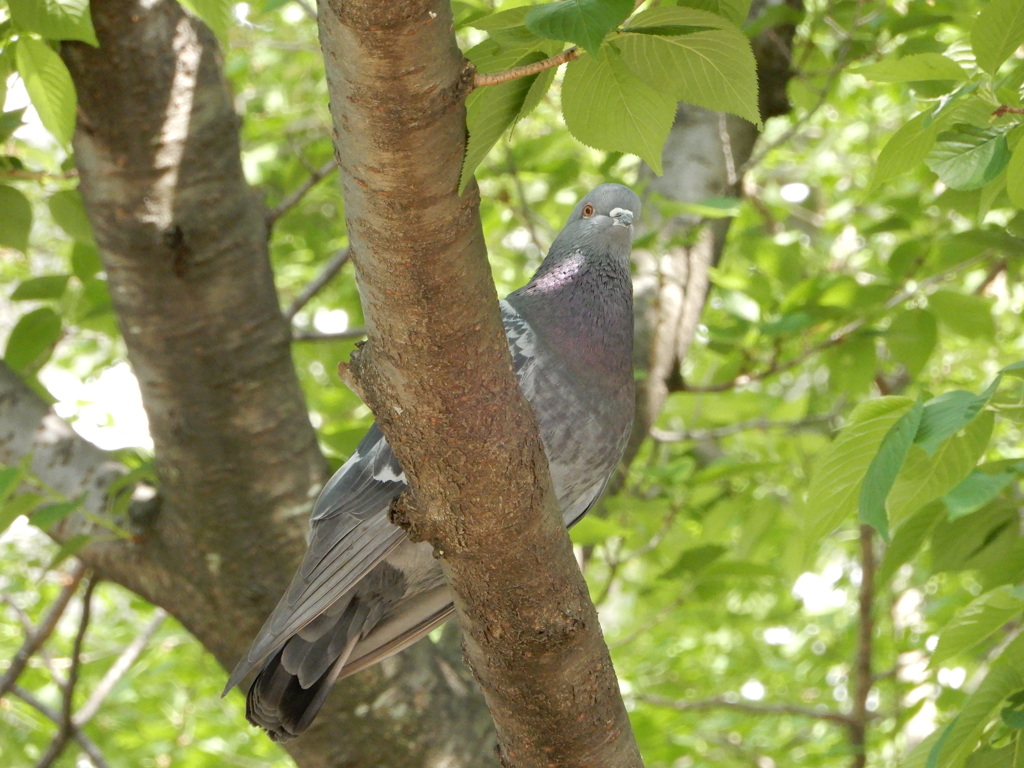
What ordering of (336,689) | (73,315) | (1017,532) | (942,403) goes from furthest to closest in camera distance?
1. (73,315)
2. (336,689)
3. (1017,532)
4. (942,403)

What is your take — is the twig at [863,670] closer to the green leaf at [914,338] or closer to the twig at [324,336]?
the green leaf at [914,338]

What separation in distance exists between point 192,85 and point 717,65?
6.16ft

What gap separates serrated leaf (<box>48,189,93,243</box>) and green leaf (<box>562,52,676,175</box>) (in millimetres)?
1891

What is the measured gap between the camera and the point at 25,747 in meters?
4.64

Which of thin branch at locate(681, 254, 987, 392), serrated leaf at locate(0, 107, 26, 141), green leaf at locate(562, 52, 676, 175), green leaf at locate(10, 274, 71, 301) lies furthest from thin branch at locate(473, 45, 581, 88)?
thin branch at locate(681, 254, 987, 392)

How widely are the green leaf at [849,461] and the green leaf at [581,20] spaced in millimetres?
892

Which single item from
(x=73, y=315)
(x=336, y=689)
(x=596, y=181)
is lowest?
(x=596, y=181)

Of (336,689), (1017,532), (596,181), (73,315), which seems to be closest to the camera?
(1017,532)

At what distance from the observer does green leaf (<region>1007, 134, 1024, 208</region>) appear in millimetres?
1481

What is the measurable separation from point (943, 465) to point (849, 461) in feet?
0.55

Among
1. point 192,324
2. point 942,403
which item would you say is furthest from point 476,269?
point 192,324

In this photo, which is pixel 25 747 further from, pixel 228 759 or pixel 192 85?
pixel 192 85

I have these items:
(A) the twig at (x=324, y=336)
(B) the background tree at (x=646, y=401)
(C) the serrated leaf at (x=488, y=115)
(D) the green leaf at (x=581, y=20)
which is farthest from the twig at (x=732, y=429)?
(D) the green leaf at (x=581, y=20)

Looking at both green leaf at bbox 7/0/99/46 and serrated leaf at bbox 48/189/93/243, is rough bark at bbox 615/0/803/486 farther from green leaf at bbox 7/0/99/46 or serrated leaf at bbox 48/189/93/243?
green leaf at bbox 7/0/99/46
